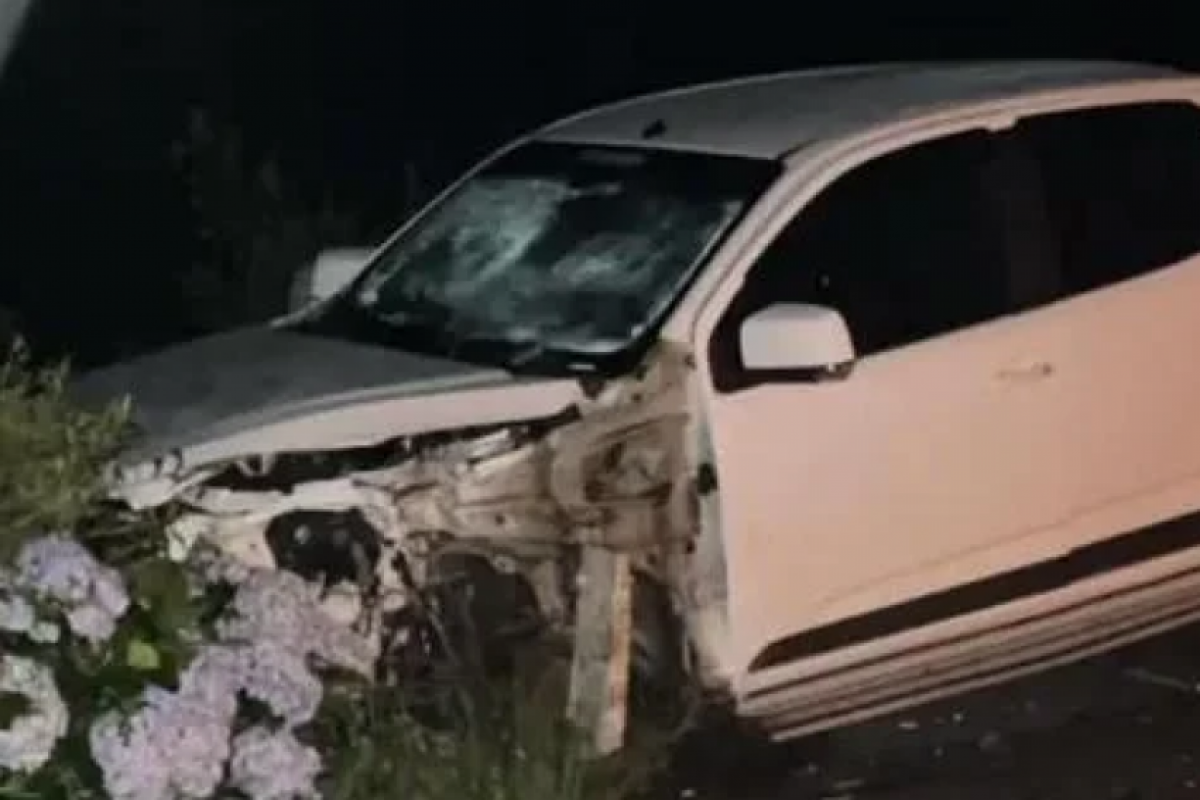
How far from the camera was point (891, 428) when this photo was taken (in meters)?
7.38

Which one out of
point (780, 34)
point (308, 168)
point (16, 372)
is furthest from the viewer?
point (780, 34)

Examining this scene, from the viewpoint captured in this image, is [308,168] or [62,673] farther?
[308,168]

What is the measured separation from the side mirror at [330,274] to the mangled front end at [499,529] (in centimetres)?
139

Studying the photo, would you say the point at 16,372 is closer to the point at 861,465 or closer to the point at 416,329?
the point at 416,329

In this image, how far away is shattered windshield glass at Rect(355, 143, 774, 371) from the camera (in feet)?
24.2

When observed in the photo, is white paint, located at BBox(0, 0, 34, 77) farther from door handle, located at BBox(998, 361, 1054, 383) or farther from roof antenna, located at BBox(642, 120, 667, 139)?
door handle, located at BBox(998, 361, 1054, 383)

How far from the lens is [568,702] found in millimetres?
6898

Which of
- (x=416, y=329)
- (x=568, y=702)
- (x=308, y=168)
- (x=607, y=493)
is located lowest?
(x=568, y=702)

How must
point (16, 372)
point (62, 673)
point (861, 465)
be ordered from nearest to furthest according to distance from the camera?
point (62, 673) < point (16, 372) < point (861, 465)

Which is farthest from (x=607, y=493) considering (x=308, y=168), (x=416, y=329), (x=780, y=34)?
(x=780, y=34)

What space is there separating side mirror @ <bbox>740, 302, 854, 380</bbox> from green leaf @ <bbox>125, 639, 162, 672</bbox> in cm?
192

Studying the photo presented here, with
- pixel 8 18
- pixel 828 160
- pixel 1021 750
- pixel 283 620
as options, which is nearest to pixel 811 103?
pixel 828 160

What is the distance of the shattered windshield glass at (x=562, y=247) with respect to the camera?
7375mm

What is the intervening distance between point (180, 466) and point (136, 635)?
1102 millimetres
